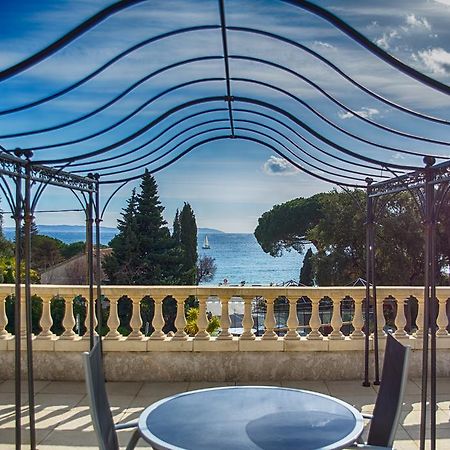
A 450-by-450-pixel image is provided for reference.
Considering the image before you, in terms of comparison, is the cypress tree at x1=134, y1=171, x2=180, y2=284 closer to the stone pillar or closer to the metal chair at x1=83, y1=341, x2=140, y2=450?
the stone pillar

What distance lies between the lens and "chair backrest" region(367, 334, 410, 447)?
2510mm

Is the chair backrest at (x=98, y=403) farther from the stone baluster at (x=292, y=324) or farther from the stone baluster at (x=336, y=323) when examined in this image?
the stone baluster at (x=336, y=323)

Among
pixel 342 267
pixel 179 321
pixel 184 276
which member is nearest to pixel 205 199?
pixel 184 276

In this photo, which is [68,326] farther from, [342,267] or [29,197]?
[342,267]

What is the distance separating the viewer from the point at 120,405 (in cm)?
441

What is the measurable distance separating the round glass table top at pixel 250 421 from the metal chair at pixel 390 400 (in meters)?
0.14

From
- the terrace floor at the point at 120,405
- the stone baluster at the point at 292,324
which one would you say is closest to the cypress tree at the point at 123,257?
the terrace floor at the point at 120,405

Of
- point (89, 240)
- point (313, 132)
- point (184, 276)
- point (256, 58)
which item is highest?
point (256, 58)

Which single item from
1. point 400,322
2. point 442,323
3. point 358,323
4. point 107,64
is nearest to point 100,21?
point 107,64

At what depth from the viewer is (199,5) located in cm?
216

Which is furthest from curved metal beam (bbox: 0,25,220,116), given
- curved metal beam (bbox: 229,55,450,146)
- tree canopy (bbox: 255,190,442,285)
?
tree canopy (bbox: 255,190,442,285)

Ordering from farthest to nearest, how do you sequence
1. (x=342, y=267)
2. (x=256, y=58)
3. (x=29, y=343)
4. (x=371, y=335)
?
1. (x=342, y=267)
2. (x=371, y=335)
3. (x=29, y=343)
4. (x=256, y=58)

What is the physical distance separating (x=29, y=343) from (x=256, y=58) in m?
2.31

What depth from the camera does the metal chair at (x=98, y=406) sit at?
2.38 m
